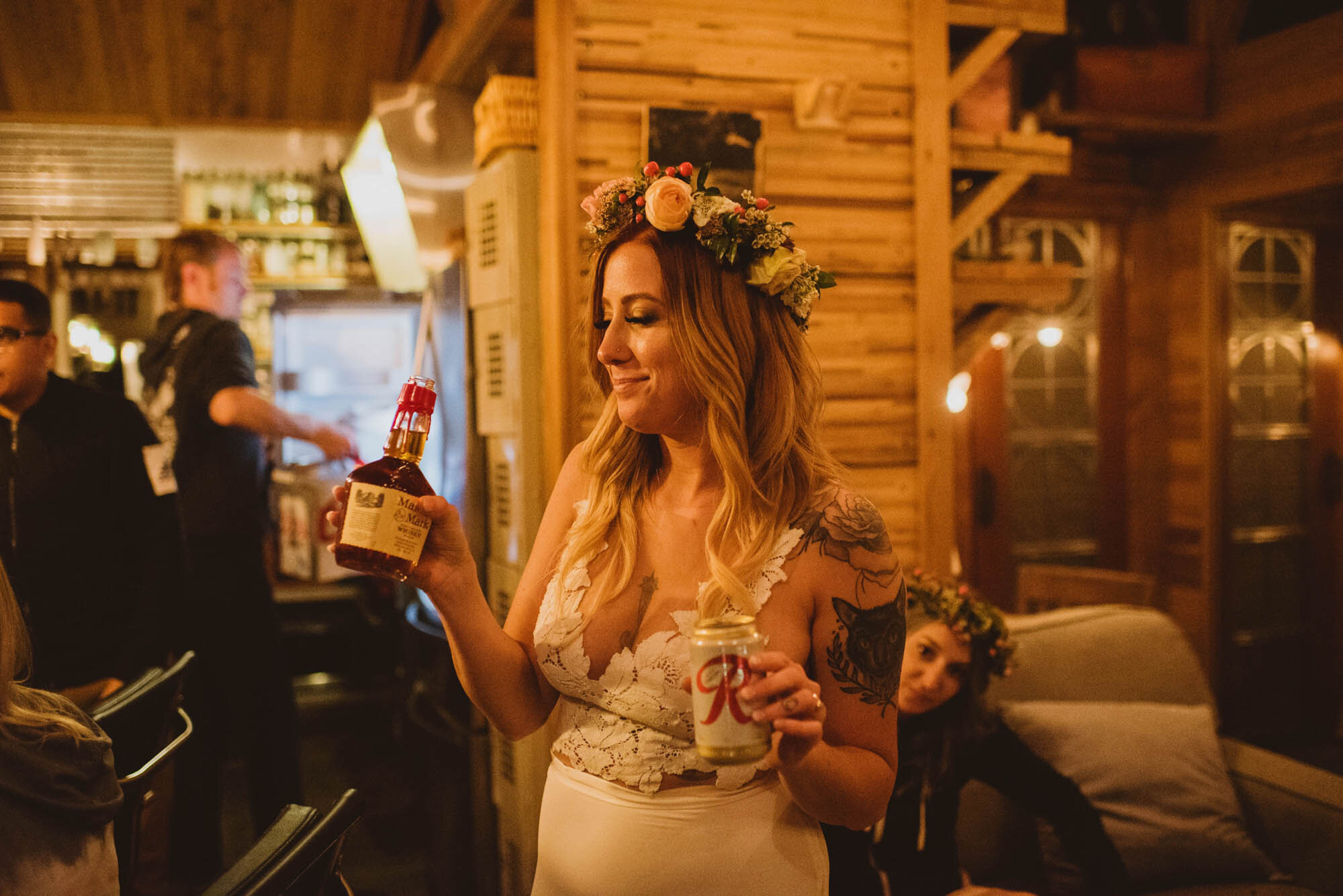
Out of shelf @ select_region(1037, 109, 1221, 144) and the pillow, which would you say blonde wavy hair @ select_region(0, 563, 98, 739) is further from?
shelf @ select_region(1037, 109, 1221, 144)

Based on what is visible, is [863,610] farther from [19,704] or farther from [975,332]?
[975,332]

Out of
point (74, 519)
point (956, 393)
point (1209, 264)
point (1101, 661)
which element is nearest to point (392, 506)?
point (74, 519)

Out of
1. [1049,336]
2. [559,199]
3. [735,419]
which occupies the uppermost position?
[559,199]

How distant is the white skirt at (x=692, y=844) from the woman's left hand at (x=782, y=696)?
322mm

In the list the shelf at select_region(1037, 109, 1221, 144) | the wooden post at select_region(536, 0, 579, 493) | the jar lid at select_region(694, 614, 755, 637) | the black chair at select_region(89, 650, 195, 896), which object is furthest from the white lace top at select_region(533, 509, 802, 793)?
the shelf at select_region(1037, 109, 1221, 144)

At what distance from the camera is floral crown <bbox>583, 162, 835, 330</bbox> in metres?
1.45

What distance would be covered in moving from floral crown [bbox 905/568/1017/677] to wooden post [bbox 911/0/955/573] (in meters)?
0.76

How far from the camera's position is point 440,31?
3992 mm

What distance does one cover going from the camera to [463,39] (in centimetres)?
349

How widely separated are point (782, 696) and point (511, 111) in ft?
7.53

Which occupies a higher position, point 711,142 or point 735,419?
point 711,142

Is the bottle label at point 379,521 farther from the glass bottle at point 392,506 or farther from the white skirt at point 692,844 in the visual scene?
the white skirt at point 692,844

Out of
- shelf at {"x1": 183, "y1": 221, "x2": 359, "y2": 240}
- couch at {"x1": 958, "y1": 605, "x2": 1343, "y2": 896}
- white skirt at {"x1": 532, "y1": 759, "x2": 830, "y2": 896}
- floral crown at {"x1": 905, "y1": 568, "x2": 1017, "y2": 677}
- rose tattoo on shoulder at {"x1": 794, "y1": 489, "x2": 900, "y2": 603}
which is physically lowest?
couch at {"x1": 958, "y1": 605, "x2": 1343, "y2": 896}

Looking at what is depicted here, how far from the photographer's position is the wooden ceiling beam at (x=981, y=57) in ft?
10.9
